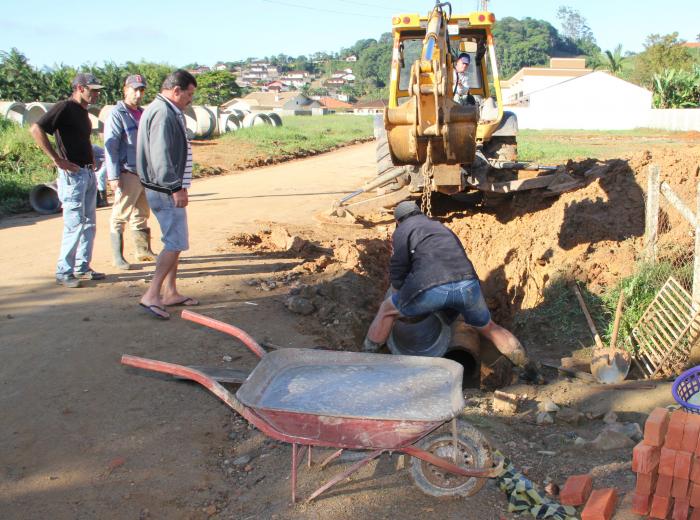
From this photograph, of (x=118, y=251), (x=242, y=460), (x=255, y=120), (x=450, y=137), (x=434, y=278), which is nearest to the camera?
(x=242, y=460)

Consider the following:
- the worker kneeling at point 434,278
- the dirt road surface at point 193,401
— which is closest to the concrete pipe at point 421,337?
the dirt road surface at point 193,401

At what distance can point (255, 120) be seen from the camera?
110ft

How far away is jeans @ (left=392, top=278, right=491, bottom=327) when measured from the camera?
5.20 meters

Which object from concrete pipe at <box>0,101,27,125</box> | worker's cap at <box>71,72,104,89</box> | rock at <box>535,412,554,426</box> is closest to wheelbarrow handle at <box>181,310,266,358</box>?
rock at <box>535,412,554,426</box>

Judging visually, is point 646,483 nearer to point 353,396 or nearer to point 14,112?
point 353,396

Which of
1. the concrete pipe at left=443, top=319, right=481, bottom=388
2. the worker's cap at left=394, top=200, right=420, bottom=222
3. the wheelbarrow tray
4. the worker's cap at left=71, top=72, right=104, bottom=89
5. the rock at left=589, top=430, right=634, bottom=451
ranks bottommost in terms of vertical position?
the concrete pipe at left=443, top=319, right=481, bottom=388

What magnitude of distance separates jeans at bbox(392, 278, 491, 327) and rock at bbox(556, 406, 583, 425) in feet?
3.66

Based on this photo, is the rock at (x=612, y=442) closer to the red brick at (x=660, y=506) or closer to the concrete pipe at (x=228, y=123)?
the red brick at (x=660, y=506)

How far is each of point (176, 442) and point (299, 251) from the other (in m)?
4.26

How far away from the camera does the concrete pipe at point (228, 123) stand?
2977 centimetres

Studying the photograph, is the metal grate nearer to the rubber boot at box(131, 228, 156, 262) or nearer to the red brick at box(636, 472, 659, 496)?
the red brick at box(636, 472, 659, 496)

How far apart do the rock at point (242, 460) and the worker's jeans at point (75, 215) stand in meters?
3.34

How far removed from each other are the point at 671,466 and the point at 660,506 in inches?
8.6

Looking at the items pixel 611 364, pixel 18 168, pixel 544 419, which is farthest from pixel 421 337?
pixel 18 168
